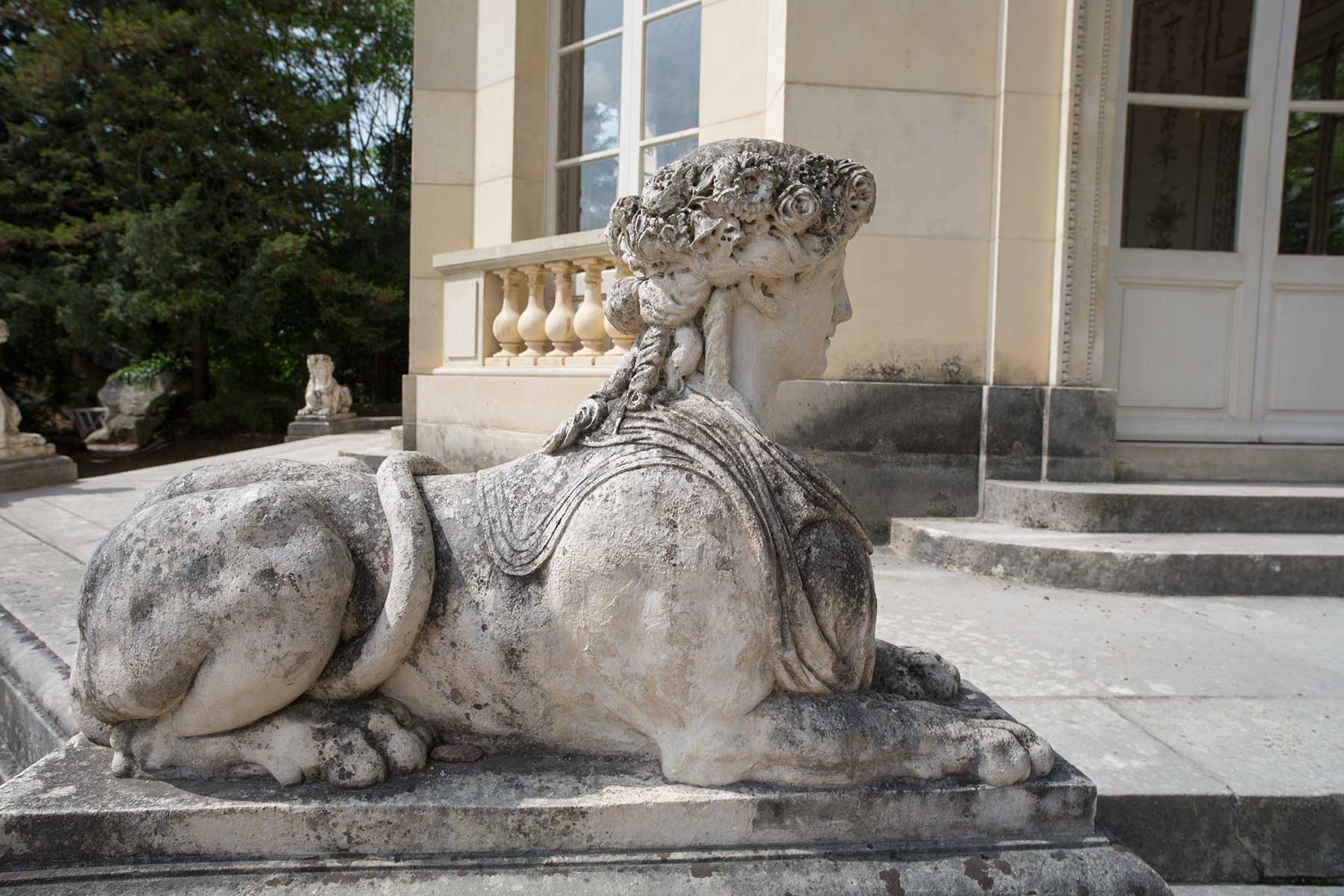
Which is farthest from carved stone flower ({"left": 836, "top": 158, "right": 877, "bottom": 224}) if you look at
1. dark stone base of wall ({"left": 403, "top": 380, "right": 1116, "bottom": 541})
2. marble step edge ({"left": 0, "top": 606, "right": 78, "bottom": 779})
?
dark stone base of wall ({"left": 403, "top": 380, "right": 1116, "bottom": 541})

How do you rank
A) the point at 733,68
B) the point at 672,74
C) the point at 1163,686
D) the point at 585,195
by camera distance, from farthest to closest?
the point at 585,195, the point at 672,74, the point at 733,68, the point at 1163,686

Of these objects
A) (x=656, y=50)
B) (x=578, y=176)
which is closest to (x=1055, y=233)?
(x=656, y=50)

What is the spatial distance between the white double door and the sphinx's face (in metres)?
4.08

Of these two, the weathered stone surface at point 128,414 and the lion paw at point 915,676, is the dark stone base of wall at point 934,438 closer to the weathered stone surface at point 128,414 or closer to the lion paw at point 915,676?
the lion paw at point 915,676

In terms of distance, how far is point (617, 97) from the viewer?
694 centimetres

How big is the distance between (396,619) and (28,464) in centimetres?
814

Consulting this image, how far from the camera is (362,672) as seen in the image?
1648mm

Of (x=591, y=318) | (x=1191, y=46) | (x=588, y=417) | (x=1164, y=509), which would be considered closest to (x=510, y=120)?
(x=591, y=318)

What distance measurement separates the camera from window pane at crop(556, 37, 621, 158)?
696 cm

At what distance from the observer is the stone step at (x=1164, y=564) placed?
157 inches

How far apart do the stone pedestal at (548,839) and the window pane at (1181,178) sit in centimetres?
480

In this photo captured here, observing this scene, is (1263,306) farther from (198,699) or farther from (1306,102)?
(198,699)

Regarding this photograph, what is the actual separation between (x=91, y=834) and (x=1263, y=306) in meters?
6.18

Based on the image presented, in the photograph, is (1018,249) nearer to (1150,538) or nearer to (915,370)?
(915,370)
